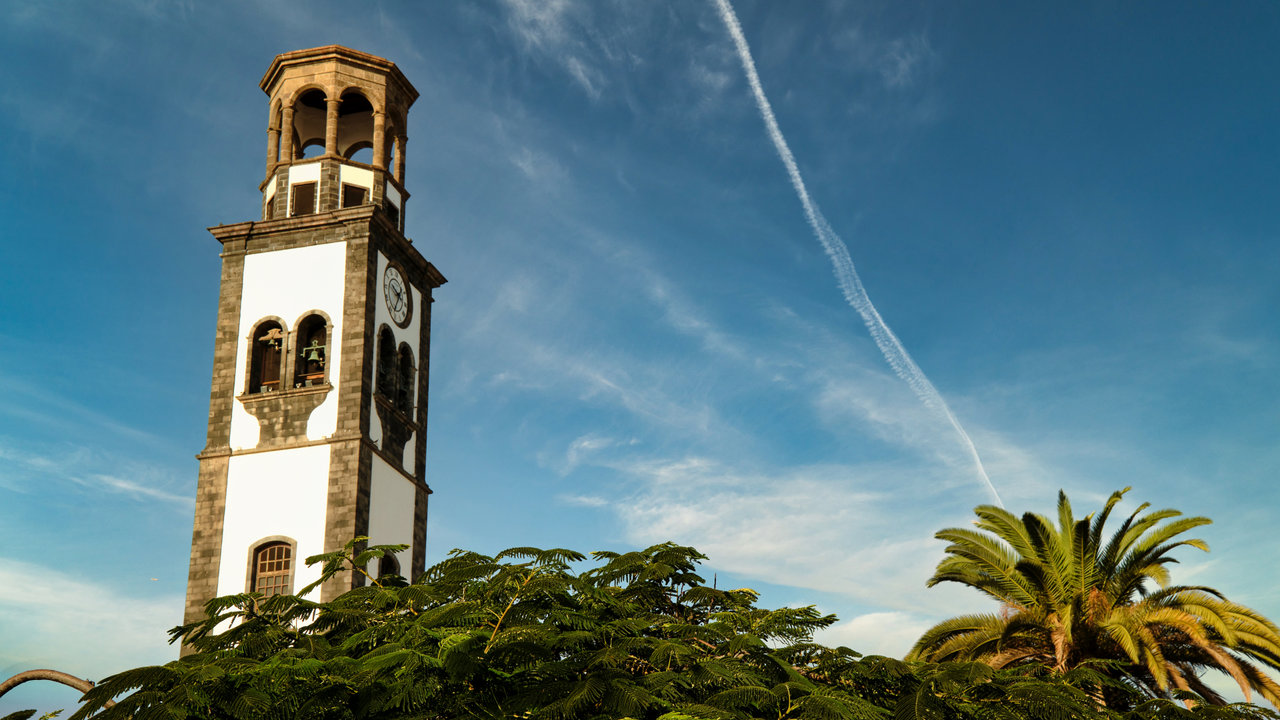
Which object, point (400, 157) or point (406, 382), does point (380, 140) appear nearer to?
point (400, 157)

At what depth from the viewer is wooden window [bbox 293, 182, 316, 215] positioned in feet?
100

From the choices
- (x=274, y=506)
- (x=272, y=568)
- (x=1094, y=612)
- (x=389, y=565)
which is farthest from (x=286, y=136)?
(x=1094, y=612)

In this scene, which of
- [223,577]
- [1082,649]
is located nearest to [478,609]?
[1082,649]

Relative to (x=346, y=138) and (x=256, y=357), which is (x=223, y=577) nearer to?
(x=256, y=357)

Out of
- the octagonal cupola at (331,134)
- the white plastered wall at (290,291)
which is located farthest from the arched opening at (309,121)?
the white plastered wall at (290,291)

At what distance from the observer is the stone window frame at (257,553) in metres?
26.2

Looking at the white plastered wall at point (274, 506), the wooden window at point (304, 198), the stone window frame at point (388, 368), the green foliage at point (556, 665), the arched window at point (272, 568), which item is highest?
the wooden window at point (304, 198)

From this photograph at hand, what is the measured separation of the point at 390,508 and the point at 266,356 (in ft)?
16.7

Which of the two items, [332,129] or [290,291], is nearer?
[290,291]

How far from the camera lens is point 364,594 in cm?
1306

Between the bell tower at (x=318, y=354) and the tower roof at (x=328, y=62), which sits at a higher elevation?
the tower roof at (x=328, y=62)

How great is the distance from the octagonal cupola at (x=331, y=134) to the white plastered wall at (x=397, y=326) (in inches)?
77.4

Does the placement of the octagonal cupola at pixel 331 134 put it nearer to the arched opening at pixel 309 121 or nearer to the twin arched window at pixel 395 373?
the arched opening at pixel 309 121

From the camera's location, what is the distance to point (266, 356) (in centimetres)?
2928
